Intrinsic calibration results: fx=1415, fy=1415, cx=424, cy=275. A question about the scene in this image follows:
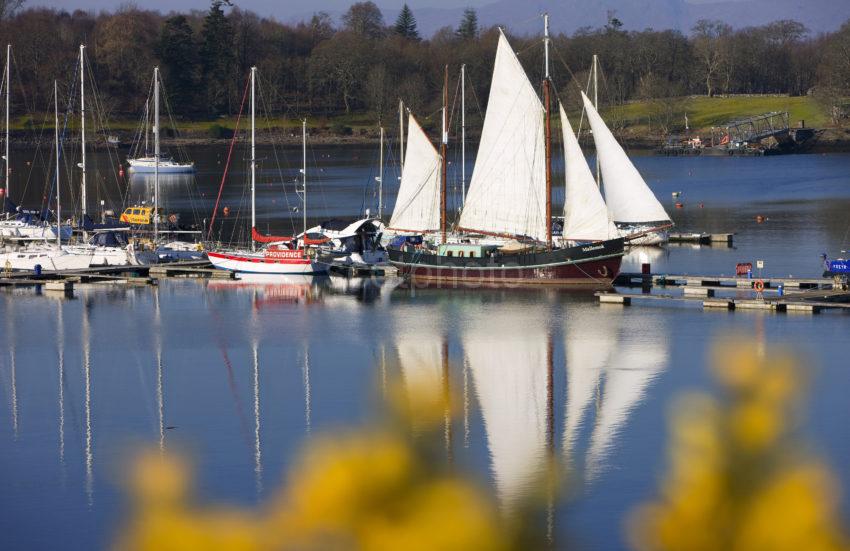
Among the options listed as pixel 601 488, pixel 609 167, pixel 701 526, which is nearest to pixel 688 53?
pixel 609 167

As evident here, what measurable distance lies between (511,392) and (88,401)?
935 cm

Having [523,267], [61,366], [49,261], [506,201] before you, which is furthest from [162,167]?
[61,366]

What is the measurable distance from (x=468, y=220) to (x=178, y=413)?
71.1 ft

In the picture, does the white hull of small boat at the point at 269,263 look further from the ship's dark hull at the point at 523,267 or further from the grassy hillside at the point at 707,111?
the grassy hillside at the point at 707,111

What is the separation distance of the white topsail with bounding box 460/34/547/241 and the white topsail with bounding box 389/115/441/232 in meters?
2.76

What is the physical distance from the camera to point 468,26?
616ft

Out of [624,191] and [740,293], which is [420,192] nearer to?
[624,191]

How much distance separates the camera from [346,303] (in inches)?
1799

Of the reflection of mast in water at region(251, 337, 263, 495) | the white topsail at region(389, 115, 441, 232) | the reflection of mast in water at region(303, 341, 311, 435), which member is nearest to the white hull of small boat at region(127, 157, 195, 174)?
the white topsail at region(389, 115, 441, 232)

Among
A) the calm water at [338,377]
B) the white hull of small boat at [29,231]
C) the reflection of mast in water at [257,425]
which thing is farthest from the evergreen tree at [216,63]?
the reflection of mast in water at [257,425]

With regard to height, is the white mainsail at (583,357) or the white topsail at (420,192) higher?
the white topsail at (420,192)

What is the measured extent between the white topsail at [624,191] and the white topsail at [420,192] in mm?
6797

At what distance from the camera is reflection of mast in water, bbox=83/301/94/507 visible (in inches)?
953

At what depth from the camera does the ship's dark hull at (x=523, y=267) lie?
46.4 metres
